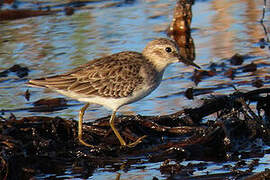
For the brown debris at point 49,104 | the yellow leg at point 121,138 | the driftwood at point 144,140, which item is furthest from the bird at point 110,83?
the brown debris at point 49,104

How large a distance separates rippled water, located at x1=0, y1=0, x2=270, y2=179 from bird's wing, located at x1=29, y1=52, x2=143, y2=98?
101 centimetres

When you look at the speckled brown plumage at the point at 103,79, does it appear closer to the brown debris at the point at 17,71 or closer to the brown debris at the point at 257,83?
the brown debris at the point at 257,83

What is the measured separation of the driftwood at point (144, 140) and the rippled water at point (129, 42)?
0.81 meters

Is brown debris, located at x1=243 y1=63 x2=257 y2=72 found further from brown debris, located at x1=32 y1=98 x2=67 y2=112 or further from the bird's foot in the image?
the bird's foot

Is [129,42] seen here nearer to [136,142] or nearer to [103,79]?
[103,79]

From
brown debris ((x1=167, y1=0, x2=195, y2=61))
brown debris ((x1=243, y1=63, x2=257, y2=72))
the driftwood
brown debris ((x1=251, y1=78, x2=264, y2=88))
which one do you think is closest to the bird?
the driftwood

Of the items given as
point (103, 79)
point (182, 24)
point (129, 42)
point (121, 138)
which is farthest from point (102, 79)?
point (182, 24)

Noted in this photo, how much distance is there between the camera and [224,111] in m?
7.70

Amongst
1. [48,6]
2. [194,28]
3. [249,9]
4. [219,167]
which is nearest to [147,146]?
[219,167]

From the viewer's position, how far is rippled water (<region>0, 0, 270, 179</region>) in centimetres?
930

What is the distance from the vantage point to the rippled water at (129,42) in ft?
30.5

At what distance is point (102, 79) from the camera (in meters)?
7.61

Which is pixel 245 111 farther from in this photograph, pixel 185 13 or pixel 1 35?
pixel 1 35

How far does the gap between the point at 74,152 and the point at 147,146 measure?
0.82 m
